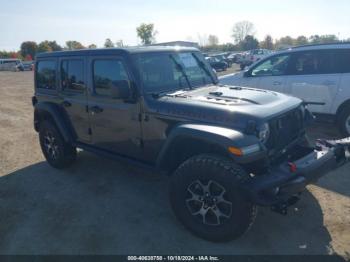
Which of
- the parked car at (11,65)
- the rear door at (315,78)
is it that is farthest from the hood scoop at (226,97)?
the parked car at (11,65)

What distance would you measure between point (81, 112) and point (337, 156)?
11.5ft

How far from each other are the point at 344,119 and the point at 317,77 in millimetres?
997

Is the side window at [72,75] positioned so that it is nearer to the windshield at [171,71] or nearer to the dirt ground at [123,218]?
the windshield at [171,71]

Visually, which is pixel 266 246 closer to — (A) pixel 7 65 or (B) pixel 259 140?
(B) pixel 259 140

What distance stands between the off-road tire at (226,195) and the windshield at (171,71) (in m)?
1.19

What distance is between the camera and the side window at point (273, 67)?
681 cm

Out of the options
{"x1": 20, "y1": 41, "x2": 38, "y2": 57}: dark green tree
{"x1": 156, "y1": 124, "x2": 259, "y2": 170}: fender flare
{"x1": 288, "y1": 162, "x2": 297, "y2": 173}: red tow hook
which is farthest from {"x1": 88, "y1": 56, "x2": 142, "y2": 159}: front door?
{"x1": 20, "y1": 41, "x2": 38, "y2": 57}: dark green tree

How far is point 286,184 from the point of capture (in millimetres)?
2904

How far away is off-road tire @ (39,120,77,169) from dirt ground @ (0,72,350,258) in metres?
0.17

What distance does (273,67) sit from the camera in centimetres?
699

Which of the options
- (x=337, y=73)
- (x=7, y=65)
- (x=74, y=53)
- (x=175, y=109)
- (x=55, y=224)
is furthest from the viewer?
(x=7, y=65)

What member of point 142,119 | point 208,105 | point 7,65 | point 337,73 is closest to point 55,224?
point 142,119

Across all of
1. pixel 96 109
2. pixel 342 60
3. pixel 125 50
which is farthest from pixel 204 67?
pixel 342 60

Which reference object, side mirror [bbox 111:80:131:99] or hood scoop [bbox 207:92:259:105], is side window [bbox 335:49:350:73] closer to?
hood scoop [bbox 207:92:259:105]
